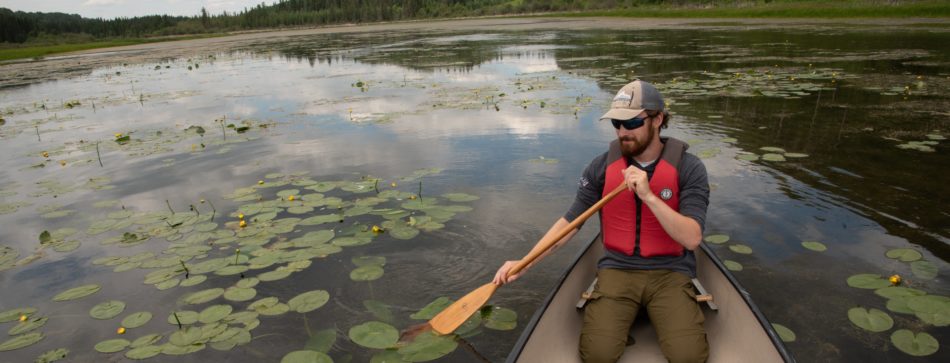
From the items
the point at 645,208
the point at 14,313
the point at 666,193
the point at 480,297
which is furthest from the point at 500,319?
the point at 14,313

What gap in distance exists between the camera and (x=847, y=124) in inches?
336

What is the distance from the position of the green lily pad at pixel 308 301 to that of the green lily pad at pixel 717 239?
358cm

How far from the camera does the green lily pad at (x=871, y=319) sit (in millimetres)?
3521

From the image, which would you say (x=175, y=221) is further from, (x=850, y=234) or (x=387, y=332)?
(x=850, y=234)

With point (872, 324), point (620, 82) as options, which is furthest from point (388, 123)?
point (872, 324)

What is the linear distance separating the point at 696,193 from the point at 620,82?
11447 millimetres

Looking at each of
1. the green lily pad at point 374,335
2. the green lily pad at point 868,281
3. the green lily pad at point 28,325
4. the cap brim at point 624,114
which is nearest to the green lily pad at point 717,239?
the green lily pad at point 868,281

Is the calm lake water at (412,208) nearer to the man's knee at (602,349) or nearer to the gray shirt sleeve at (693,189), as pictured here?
the man's knee at (602,349)

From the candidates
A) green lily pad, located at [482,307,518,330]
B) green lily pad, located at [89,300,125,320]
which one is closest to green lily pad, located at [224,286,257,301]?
green lily pad, located at [89,300,125,320]

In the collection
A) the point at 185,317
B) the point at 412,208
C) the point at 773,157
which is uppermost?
the point at 773,157

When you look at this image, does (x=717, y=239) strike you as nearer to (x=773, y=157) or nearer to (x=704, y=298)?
(x=704, y=298)

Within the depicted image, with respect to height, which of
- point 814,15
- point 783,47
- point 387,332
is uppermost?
point 814,15

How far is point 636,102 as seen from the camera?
312 cm

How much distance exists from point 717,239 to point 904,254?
146 cm
